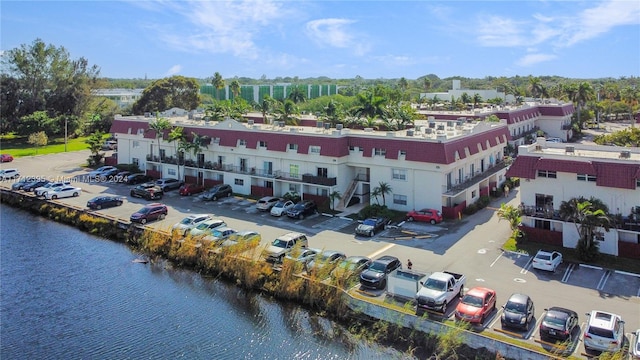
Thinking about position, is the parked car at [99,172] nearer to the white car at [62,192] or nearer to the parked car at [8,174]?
the white car at [62,192]

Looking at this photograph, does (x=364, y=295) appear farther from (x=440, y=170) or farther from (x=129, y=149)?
(x=129, y=149)

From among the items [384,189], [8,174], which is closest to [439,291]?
[384,189]

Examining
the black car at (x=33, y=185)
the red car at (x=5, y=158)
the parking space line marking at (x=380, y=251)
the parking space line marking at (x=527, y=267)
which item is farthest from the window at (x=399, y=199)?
the red car at (x=5, y=158)

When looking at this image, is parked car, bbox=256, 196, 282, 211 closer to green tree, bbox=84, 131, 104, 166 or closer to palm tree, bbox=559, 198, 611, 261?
palm tree, bbox=559, 198, 611, 261

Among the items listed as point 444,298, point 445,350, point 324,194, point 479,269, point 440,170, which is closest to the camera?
point 445,350

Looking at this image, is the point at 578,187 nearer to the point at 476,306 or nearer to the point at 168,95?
the point at 476,306

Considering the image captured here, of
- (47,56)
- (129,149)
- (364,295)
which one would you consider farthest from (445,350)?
(47,56)

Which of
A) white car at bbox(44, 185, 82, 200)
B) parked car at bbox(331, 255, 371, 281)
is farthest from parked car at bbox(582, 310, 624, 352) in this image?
white car at bbox(44, 185, 82, 200)
